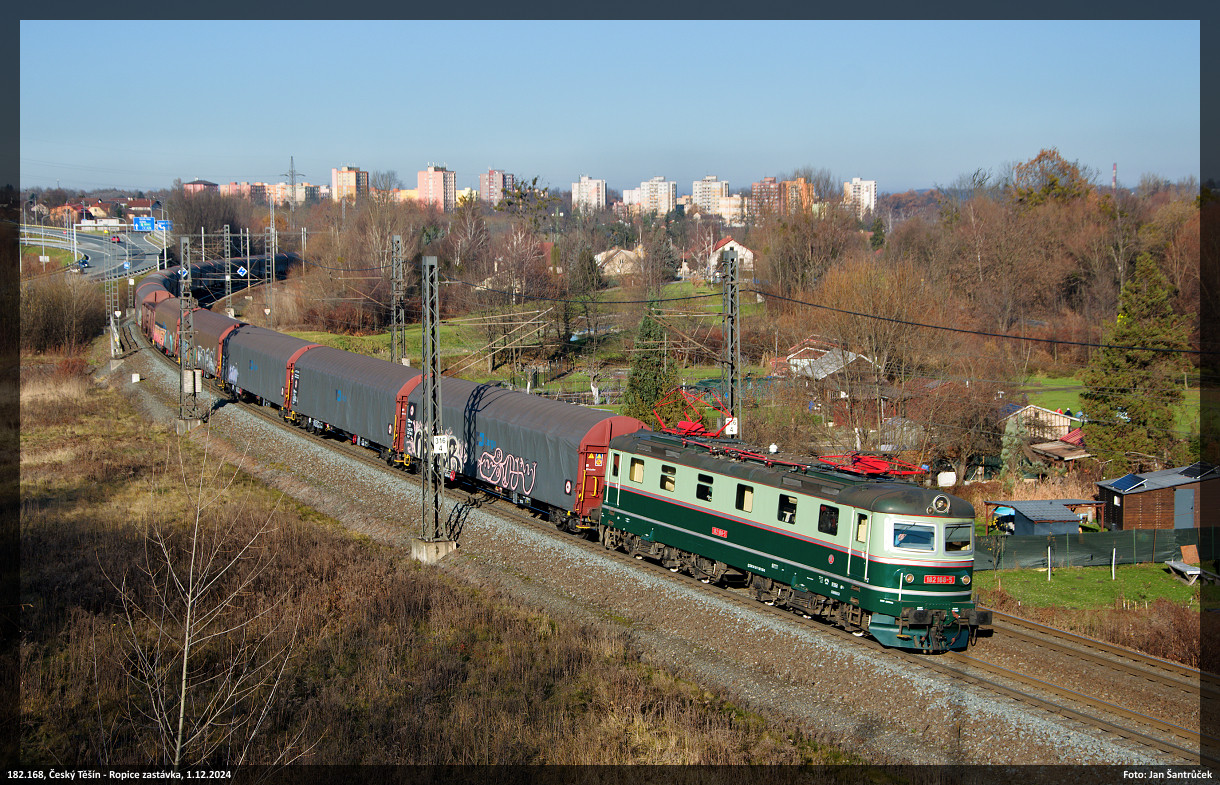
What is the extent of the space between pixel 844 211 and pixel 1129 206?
27.7m

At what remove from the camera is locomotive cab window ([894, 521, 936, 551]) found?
15.1 metres

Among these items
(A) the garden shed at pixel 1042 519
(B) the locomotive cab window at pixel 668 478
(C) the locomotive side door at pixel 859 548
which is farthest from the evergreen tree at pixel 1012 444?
(C) the locomotive side door at pixel 859 548

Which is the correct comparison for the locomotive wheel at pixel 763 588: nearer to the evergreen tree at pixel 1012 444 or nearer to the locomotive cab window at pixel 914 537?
the locomotive cab window at pixel 914 537

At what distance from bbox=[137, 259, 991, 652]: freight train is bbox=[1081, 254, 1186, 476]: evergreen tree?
2806 cm

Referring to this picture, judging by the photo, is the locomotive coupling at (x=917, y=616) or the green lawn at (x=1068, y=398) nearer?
the locomotive coupling at (x=917, y=616)

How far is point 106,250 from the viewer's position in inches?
4525

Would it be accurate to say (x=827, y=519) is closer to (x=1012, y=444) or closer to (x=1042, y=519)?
(x=1042, y=519)

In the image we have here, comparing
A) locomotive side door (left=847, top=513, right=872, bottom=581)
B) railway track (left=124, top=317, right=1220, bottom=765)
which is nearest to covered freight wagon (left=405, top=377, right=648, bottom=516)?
railway track (left=124, top=317, right=1220, bottom=765)

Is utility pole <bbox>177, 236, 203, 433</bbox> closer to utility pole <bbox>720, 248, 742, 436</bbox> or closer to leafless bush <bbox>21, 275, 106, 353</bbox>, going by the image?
utility pole <bbox>720, 248, 742, 436</bbox>

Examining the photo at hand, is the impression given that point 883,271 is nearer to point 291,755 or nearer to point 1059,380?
point 1059,380

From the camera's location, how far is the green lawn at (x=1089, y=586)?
22.3m

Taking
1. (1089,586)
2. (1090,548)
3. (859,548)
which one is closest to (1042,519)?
(1090,548)

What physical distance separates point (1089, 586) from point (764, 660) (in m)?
13.5

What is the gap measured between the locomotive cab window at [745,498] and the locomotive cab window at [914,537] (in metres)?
3.39
